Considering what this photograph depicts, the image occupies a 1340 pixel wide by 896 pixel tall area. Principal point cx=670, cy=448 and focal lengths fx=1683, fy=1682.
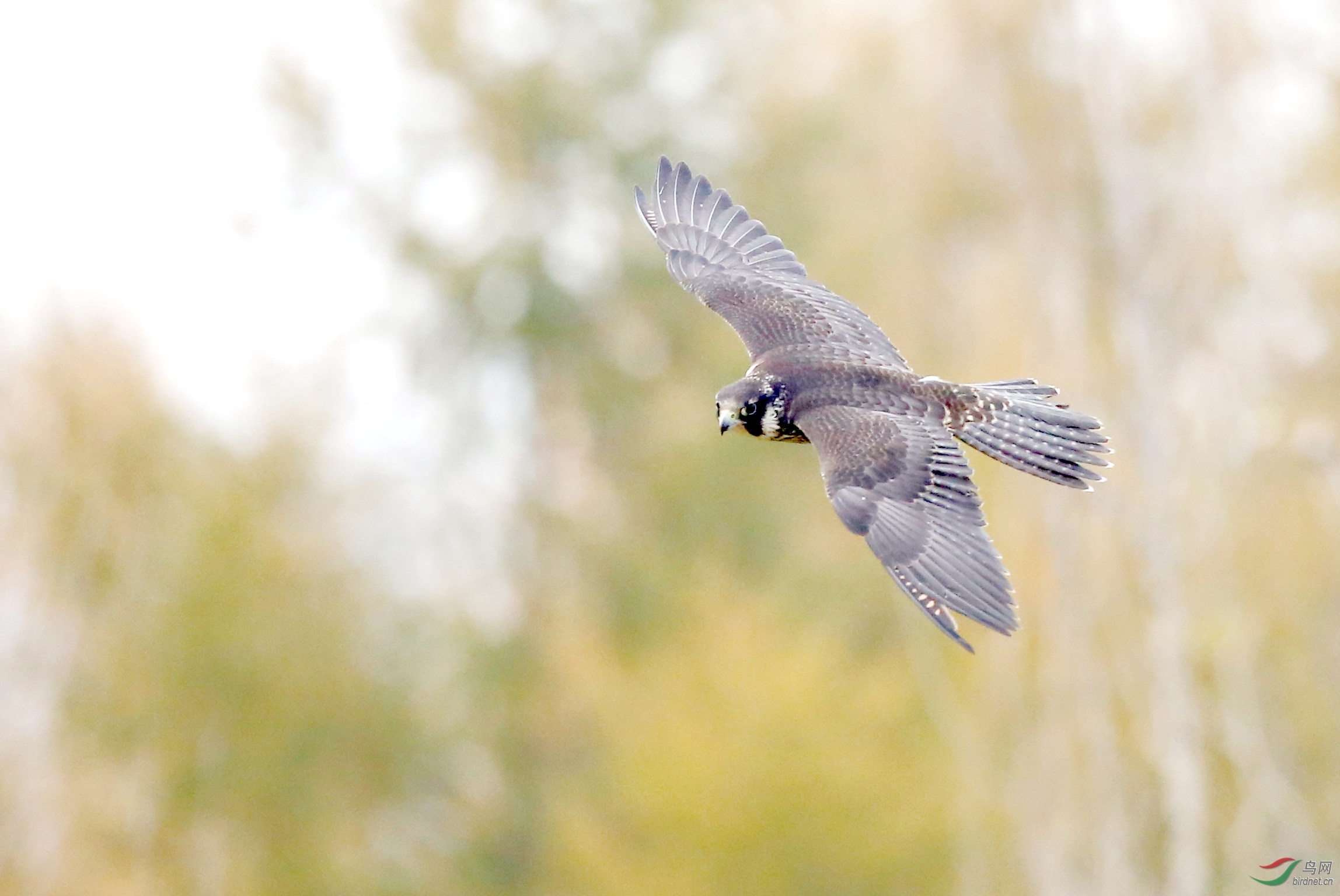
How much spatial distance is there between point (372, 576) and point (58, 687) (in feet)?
15.6

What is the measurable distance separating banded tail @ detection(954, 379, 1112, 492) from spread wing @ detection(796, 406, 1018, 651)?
17cm

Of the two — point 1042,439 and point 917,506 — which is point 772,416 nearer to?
point 917,506

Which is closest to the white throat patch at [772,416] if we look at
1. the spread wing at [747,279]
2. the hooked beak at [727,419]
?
the hooked beak at [727,419]

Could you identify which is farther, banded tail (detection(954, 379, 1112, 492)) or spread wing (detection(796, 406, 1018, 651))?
banded tail (detection(954, 379, 1112, 492))

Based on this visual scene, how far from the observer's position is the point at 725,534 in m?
25.3

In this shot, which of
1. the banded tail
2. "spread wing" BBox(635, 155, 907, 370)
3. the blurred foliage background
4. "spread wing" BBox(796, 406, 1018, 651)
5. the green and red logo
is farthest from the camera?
the blurred foliage background

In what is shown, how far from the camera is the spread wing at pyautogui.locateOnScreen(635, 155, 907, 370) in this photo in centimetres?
845

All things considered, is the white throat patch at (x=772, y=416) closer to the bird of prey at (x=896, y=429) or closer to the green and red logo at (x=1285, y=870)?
the bird of prey at (x=896, y=429)

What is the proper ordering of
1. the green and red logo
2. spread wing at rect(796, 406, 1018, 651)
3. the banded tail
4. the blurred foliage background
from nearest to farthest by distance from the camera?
spread wing at rect(796, 406, 1018, 651) → the banded tail → the green and red logo → the blurred foliage background

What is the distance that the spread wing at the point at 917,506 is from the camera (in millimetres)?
6309

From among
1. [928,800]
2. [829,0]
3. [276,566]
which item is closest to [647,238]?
[829,0]

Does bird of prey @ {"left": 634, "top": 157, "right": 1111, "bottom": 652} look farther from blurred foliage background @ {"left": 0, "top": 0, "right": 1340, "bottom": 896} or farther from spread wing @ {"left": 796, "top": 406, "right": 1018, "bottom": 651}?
blurred foliage background @ {"left": 0, "top": 0, "right": 1340, "bottom": 896}

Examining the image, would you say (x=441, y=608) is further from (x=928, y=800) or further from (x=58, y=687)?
(x=928, y=800)

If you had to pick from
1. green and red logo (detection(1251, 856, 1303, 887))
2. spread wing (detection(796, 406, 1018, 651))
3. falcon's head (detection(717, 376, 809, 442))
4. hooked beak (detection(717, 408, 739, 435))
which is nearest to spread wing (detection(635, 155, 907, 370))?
falcon's head (detection(717, 376, 809, 442))
